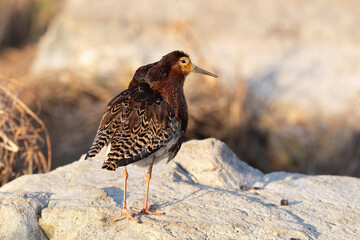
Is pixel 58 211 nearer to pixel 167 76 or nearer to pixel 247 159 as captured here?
pixel 167 76

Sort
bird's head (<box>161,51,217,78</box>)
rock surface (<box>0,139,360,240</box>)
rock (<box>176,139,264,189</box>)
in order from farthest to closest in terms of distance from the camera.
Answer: rock (<box>176,139,264,189</box>) < bird's head (<box>161,51,217,78</box>) < rock surface (<box>0,139,360,240</box>)

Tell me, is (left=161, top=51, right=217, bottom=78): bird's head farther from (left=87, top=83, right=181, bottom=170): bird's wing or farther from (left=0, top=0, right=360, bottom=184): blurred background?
(left=0, top=0, right=360, bottom=184): blurred background

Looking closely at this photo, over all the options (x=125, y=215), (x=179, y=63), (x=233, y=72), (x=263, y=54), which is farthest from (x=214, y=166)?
(x=263, y=54)

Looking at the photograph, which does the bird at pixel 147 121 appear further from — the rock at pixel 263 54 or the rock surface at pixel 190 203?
the rock at pixel 263 54

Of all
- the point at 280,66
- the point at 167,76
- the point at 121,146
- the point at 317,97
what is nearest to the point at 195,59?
the point at 280,66

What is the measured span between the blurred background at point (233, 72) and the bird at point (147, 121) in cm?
506

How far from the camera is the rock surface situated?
4.83m

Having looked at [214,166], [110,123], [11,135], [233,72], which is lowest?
[11,135]

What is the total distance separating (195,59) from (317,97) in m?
2.48

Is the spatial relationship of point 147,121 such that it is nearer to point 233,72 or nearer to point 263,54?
point 233,72

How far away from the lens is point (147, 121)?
5152 millimetres

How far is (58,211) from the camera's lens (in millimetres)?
5043

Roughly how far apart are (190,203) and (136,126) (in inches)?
35.6

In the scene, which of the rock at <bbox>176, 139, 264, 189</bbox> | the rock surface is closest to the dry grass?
the rock surface
